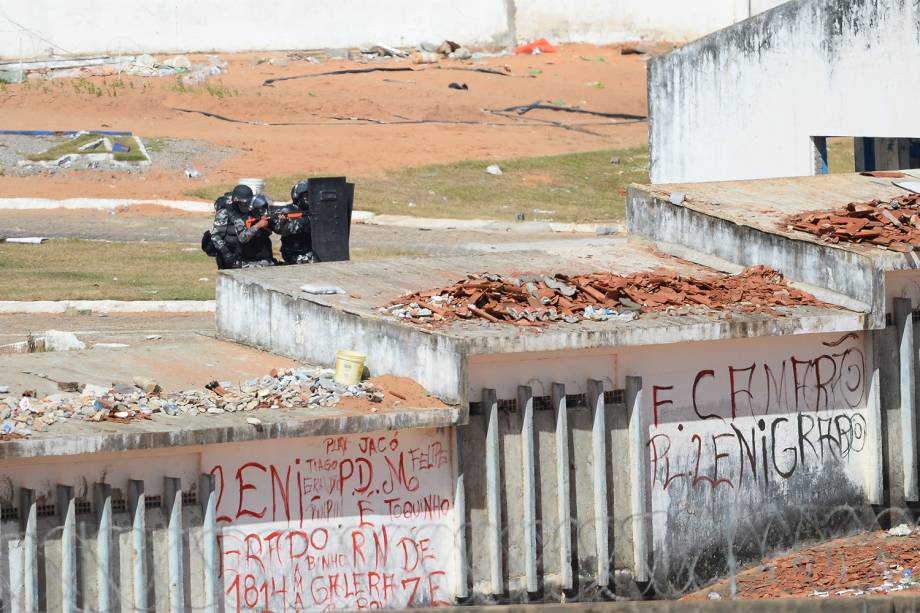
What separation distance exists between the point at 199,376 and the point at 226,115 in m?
29.4

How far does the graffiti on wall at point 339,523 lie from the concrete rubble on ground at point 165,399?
570 mm

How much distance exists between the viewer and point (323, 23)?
55031 mm

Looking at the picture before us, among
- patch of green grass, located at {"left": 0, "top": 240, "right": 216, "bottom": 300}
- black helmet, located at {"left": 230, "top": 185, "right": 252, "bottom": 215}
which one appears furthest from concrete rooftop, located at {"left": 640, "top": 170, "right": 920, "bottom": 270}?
patch of green grass, located at {"left": 0, "top": 240, "right": 216, "bottom": 300}

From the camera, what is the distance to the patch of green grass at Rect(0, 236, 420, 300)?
77.7ft

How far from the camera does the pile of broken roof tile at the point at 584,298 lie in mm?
14102

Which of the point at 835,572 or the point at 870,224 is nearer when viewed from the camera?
the point at 835,572

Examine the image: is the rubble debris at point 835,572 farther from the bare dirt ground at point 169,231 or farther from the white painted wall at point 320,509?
the bare dirt ground at point 169,231

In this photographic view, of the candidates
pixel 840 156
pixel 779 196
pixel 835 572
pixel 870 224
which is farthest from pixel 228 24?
pixel 835 572

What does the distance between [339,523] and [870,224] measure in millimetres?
6931

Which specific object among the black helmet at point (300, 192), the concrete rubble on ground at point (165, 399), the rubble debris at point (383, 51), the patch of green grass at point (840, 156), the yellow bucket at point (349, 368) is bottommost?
the concrete rubble on ground at point (165, 399)

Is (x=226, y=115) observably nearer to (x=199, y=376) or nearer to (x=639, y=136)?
(x=639, y=136)

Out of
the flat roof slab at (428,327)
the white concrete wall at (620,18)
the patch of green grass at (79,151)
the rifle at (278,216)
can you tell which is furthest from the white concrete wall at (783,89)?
the white concrete wall at (620,18)

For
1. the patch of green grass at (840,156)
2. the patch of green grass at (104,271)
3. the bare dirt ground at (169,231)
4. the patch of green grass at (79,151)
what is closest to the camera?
the patch of green grass at (104,271)

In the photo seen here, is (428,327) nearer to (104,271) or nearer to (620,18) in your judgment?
(104,271)
